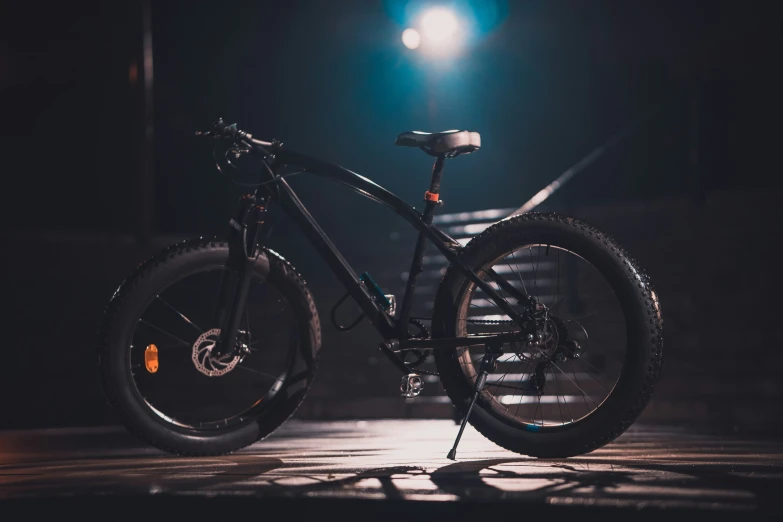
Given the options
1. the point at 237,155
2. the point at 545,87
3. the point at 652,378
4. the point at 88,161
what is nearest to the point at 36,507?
the point at 237,155

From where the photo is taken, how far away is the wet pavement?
8.21 feet

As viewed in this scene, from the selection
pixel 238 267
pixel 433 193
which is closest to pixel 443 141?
pixel 433 193

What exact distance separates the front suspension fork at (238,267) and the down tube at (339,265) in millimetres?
135

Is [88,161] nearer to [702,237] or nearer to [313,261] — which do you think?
[313,261]

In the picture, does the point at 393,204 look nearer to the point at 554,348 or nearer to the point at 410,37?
the point at 554,348

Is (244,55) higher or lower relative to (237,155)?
higher

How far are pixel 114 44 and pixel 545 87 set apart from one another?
6684mm

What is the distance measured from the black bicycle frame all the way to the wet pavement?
22.1 inches

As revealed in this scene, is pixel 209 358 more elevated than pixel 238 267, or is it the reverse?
pixel 238 267

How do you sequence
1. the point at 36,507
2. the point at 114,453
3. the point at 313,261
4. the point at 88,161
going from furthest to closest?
1. the point at 88,161
2. the point at 313,261
3. the point at 114,453
4. the point at 36,507

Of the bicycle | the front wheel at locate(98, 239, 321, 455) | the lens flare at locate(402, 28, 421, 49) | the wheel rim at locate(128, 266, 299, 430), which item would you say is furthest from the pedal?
the lens flare at locate(402, 28, 421, 49)

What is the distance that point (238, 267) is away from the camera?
4152mm

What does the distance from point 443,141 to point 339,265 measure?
768 millimetres

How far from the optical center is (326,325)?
838 cm
